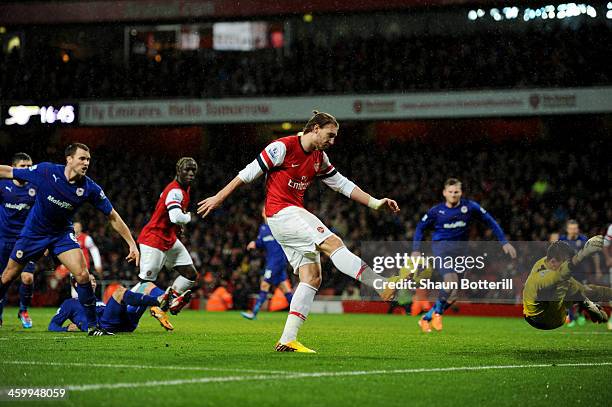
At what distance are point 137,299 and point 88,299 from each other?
929 mm

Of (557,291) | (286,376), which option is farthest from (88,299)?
(557,291)

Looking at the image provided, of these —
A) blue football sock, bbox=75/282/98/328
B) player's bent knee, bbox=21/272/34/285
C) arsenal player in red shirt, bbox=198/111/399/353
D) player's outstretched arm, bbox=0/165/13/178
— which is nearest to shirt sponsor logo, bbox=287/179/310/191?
arsenal player in red shirt, bbox=198/111/399/353

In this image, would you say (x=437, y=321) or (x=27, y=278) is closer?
(x=437, y=321)

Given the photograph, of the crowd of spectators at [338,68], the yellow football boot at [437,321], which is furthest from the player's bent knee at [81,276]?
the crowd of spectators at [338,68]

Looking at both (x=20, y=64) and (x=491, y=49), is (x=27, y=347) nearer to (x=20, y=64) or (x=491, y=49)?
(x=491, y=49)

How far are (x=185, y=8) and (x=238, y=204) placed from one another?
6.97 meters

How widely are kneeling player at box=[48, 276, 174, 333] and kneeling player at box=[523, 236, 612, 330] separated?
4333 millimetres

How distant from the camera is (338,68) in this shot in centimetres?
3061

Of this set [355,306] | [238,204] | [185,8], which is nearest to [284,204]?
[355,306]

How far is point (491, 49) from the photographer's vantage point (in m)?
29.5

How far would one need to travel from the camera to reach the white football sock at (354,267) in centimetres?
784

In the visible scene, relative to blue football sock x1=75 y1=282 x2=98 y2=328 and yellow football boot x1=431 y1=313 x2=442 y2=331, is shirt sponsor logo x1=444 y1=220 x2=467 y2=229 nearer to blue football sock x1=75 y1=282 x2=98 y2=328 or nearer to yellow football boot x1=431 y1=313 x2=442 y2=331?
yellow football boot x1=431 y1=313 x2=442 y2=331

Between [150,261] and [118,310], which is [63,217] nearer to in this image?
[118,310]

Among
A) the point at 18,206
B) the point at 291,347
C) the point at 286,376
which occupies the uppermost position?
the point at 18,206
